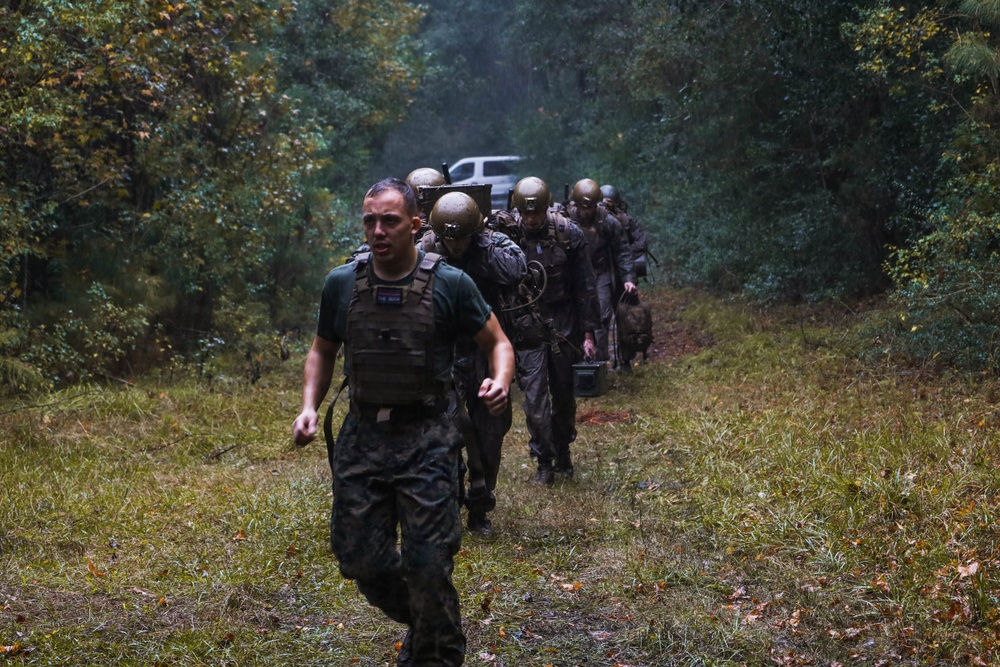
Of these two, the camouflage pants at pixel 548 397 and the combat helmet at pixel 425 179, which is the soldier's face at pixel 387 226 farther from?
the combat helmet at pixel 425 179

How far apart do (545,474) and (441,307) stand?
3.92 metres

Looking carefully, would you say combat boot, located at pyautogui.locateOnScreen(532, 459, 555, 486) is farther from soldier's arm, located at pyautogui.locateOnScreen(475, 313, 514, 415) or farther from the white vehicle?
the white vehicle

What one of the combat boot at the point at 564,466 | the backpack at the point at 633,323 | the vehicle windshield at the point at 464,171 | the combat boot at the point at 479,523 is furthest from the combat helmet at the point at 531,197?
the vehicle windshield at the point at 464,171

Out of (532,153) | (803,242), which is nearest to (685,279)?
(803,242)

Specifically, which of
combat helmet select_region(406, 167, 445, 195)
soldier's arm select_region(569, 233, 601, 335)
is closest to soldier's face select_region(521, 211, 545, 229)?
soldier's arm select_region(569, 233, 601, 335)

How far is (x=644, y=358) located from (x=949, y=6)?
5.01 m

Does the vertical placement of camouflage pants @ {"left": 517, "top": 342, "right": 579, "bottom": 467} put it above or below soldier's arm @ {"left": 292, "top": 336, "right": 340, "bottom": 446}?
below

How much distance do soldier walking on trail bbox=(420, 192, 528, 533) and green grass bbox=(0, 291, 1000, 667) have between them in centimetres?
37

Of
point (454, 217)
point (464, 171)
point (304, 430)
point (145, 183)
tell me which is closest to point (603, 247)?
point (145, 183)

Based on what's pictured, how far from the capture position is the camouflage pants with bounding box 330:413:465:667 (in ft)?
14.1

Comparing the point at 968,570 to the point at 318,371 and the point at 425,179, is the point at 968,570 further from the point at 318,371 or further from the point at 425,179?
the point at 425,179

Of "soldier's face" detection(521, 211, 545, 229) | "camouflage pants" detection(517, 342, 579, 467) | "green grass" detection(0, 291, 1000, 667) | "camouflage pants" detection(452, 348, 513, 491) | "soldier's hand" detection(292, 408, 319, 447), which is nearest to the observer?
"soldier's hand" detection(292, 408, 319, 447)

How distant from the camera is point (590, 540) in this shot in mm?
6734

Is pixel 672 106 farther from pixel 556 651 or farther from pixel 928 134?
pixel 556 651
